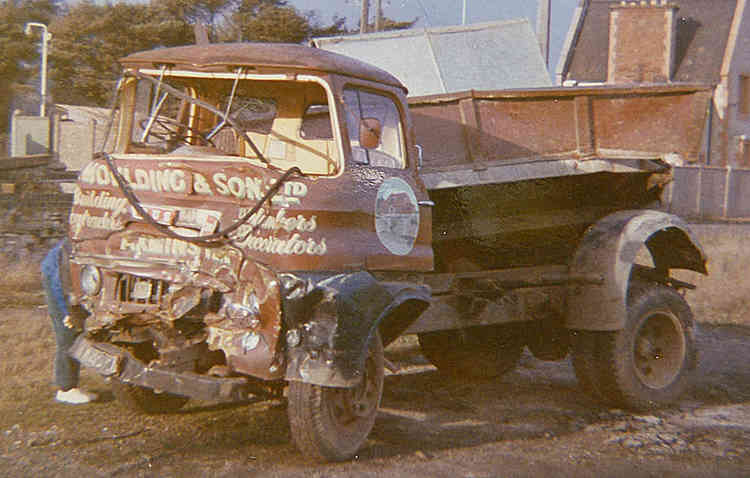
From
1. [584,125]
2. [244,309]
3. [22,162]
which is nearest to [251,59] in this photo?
[244,309]

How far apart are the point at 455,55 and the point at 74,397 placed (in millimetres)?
4874

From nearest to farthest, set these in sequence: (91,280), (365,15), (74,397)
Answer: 1. (91,280)
2. (74,397)
3. (365,15)

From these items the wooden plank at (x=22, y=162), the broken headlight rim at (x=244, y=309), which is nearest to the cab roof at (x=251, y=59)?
the broken headlight rim at (x=244, y=309)

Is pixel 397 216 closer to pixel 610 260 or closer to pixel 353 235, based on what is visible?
pixel 353 235

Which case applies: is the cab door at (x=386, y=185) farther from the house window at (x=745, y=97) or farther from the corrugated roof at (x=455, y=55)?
the house window at (x=745, y=97)

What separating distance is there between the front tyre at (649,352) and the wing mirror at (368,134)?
2699 millimetres

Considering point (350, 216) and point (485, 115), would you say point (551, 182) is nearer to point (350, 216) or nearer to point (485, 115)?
point (485, 115)

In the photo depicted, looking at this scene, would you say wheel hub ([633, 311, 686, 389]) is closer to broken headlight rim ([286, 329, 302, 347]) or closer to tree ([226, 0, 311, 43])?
broken headlight rim ([286, 329, 302, 347])

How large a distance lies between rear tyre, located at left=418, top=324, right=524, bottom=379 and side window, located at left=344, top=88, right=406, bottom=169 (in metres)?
2.36

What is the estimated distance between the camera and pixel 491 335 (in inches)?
285

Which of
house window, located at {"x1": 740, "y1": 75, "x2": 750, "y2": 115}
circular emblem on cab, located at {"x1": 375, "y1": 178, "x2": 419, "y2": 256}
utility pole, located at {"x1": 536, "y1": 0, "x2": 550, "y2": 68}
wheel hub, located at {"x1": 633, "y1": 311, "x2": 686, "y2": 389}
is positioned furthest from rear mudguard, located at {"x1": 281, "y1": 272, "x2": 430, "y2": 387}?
house window, located at {"x1": 740, "y1": 75, "x2": 750, "y2": 115}

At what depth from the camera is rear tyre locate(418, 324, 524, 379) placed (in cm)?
729

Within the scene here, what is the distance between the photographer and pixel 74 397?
592 centimetres

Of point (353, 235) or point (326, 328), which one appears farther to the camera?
point (353, 235)
